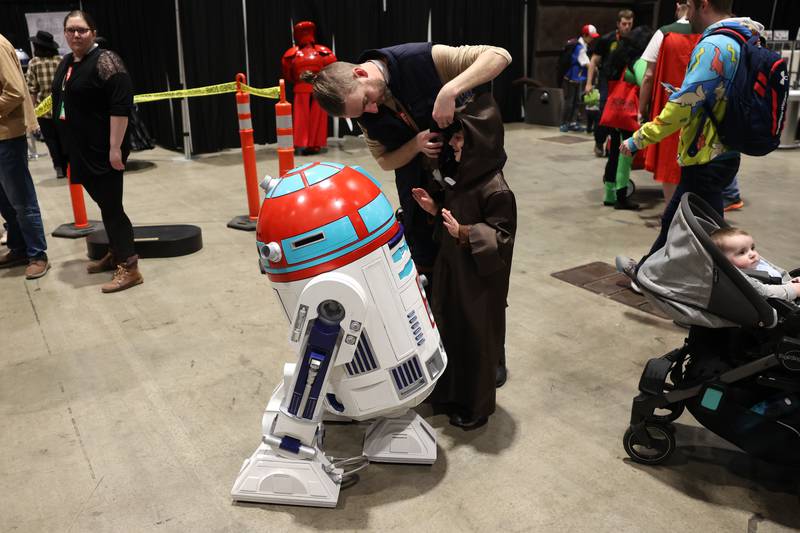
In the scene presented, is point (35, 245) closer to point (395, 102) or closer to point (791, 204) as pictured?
point (395, 102)

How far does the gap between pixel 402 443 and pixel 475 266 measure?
70 centimetres

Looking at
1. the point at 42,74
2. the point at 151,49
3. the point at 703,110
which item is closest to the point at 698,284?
the point at 703,110

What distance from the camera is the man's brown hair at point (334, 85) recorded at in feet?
7.33

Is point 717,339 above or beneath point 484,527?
above

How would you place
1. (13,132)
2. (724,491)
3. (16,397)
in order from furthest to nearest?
(13,132)
(16,397)
(724,491)

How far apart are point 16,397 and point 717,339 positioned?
9.56 ft

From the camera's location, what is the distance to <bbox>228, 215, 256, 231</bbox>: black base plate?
5403mm

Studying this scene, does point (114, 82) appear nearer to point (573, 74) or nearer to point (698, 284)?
point (698, 284)

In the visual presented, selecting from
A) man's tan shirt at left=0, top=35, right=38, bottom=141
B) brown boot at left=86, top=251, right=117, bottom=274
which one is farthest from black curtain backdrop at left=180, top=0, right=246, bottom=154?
man's tan shirt at left=0, top=35, right=38, bottom=141

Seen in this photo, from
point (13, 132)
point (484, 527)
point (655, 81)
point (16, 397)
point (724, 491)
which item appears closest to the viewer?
point (484, 527)

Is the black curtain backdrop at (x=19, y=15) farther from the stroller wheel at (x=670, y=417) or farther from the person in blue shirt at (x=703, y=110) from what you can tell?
the stroller wheel at (x=670, y=417)

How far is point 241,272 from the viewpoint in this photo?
448 centimetres

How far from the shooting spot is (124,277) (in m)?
4.20

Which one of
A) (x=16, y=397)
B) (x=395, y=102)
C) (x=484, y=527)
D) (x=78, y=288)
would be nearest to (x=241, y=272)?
(x=78, y=288)
